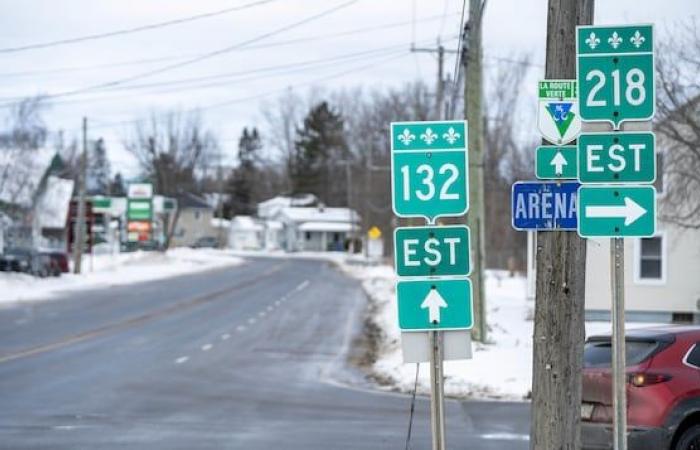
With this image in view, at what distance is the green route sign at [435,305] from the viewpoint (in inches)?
257

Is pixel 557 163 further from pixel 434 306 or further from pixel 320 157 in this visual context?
pixel 320 157

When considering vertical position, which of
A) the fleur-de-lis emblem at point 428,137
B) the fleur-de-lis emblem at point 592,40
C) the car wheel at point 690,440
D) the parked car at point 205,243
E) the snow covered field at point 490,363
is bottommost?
the parked car at point 205,243

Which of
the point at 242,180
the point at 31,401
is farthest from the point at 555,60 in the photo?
the point at 242,180

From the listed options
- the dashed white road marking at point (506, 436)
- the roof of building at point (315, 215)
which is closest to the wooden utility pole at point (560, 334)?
the dashed white road marking at point (506, 436)

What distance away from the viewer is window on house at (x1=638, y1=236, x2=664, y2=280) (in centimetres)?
3003

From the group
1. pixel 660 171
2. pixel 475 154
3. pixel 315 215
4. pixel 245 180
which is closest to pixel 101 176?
pixel 245 180

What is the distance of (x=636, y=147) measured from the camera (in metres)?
Answer: 6.41

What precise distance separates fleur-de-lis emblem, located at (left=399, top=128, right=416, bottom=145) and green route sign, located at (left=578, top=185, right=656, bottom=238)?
1.14 metres

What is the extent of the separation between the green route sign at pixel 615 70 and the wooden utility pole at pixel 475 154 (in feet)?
45.1

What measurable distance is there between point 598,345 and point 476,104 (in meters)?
11.5

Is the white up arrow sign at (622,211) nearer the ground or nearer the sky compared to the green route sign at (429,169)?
nearer the ground

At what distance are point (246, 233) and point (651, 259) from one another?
108 m

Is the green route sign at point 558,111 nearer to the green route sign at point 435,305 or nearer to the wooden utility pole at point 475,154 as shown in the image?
the green route sign at point 435,305

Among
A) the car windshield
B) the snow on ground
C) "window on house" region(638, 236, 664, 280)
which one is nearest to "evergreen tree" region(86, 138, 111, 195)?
the snow on ground
